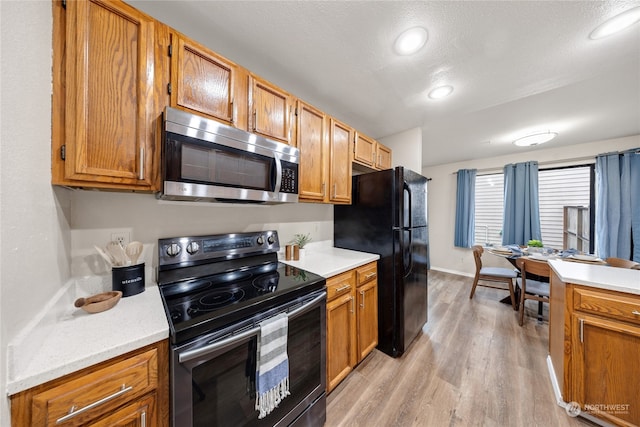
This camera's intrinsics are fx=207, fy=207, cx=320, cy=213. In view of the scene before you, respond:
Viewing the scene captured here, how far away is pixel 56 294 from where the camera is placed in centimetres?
87

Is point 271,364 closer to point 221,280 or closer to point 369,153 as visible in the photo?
point 221,280

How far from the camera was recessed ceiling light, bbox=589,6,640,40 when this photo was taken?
44.9 inches

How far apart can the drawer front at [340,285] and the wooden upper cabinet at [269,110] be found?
108cm

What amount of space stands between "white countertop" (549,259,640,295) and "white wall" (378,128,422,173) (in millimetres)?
1645

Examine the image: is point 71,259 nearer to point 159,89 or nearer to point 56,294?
point 56,294

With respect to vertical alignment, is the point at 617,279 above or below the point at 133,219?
below

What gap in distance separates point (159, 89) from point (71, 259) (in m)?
0.96

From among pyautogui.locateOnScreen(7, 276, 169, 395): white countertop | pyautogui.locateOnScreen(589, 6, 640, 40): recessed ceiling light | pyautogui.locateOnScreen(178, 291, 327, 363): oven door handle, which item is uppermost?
pyautogui.locateOnScreen(589, 6, 640, 40): recessed ceiling light

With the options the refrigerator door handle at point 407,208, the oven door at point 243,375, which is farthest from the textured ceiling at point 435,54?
the oven door at point 243,375

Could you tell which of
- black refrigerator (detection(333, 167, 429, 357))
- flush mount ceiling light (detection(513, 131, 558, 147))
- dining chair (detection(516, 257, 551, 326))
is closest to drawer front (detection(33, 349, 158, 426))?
black refrigerator (detection(333, 167, 429, 357))

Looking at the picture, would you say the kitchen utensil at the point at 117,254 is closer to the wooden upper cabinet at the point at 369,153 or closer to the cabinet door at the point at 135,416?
the cabinet door at the point at 135,416

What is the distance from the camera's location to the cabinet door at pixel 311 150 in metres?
1.67

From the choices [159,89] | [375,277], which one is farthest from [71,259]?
[375,277]

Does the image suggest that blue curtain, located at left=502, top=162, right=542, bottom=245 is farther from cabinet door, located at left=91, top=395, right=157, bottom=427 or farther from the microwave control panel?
cabinet door, located at left=91, top=395, right=157, bottom=427
